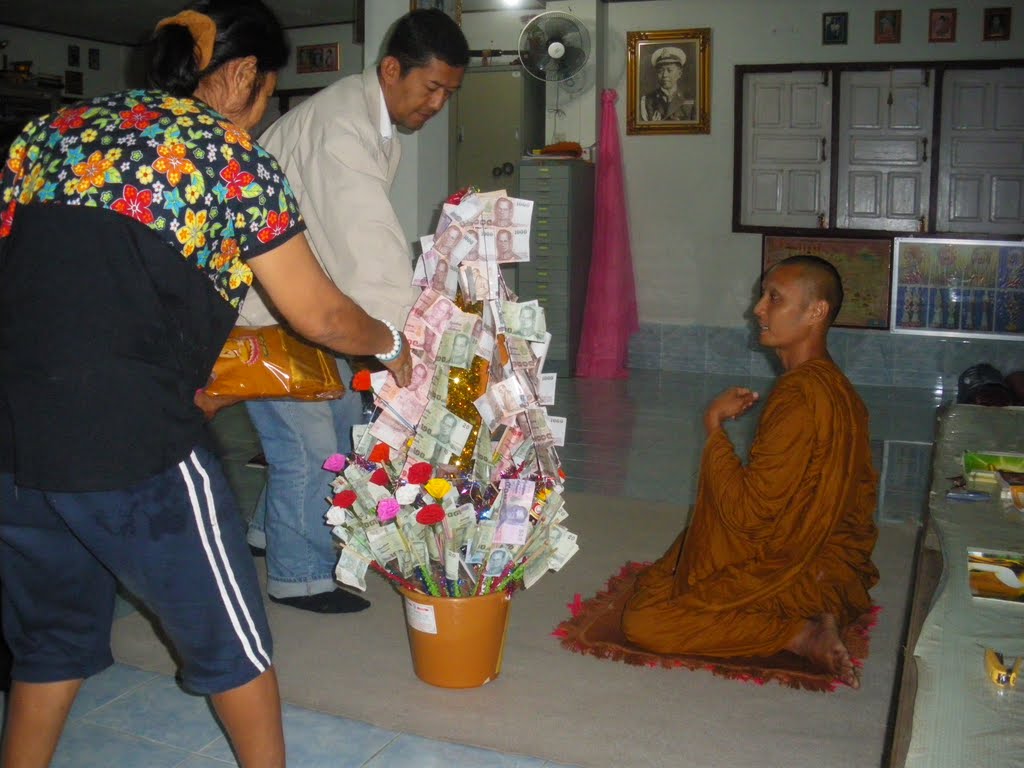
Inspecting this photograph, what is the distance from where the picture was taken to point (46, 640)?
1.65 m

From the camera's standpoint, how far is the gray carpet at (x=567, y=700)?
2.30 metres

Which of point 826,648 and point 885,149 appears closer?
point 826,648

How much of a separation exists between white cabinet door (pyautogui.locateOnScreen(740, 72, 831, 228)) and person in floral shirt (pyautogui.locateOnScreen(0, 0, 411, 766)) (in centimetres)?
668

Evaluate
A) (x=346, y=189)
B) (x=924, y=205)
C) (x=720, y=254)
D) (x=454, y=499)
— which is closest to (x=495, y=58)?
(x=720, y=254)

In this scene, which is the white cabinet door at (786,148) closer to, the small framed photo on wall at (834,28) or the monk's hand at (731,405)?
the small framed photo on wall at (834,28)

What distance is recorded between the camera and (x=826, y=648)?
268 centimetres

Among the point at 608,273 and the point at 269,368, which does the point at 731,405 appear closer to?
the point at 269,368

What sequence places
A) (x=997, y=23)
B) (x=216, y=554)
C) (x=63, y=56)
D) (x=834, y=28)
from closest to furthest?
1. (x=216, y=554)
2. (x=997, y=23)
3. (x=834, y=28)
4. (x=63, y=56)

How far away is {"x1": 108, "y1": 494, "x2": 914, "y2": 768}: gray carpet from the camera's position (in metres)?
2.30

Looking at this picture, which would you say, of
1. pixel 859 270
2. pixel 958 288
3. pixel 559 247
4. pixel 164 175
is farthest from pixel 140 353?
pixel 958 288

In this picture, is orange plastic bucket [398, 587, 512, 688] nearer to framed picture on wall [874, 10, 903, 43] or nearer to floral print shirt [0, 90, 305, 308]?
floral print shirt [0, 90, 305, 308]

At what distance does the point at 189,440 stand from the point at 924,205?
7.10 meters

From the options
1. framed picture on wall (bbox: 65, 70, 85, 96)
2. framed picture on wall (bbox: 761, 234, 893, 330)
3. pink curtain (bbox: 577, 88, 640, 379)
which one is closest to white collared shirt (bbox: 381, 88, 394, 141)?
Answer: pink curtain (bbox: 577, 88, 640, 379)

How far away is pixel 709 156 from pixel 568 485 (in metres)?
4.24
